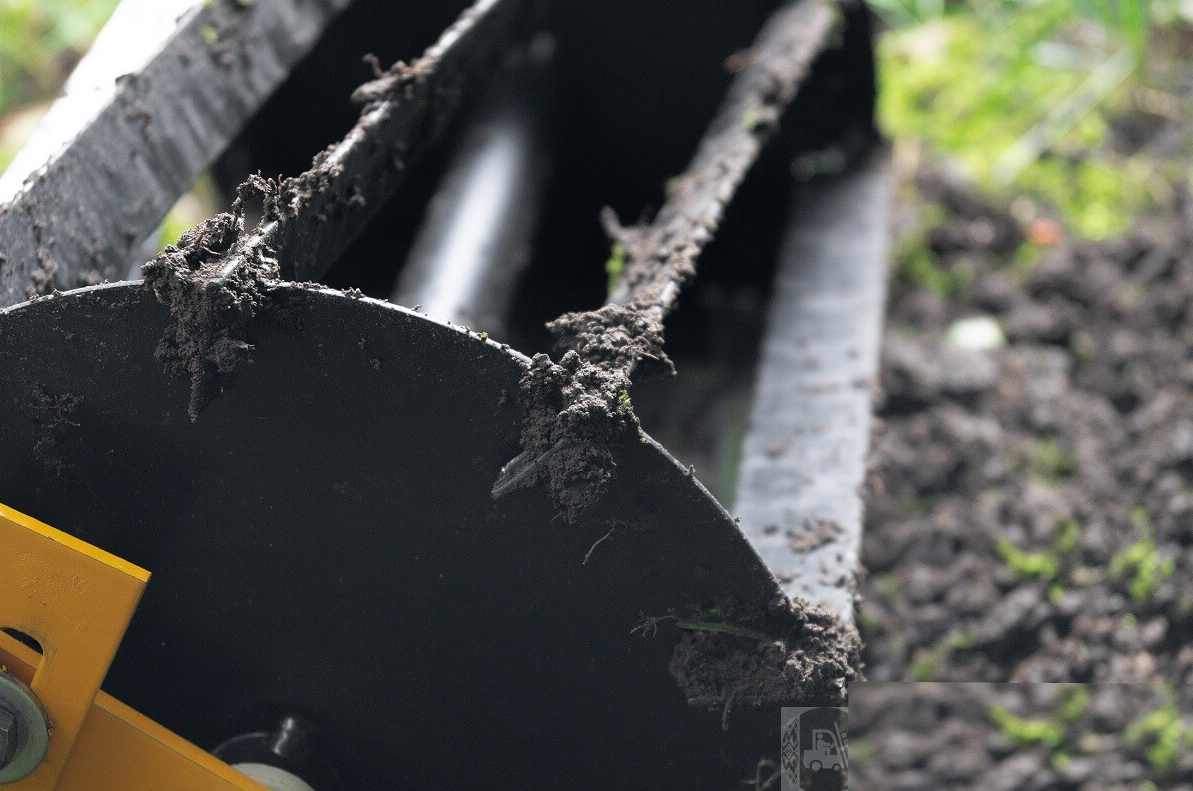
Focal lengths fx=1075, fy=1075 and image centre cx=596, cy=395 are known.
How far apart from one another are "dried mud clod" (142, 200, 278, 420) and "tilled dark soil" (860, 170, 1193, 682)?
998 millimetres

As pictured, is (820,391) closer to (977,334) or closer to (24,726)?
(977,334)

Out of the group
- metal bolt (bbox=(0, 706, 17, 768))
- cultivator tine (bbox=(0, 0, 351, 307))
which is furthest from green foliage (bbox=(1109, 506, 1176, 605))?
metal bolt (bbox=(0, 706, 17, 768))

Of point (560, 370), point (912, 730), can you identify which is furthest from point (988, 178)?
point (560, 370)

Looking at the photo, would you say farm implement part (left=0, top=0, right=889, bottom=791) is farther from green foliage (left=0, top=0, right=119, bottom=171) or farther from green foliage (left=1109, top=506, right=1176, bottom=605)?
green foliage (left=0, top=0, right=119, bottom=171)

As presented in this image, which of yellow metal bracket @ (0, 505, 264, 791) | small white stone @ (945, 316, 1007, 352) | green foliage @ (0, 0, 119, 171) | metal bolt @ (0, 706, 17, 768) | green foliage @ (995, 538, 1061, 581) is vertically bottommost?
metal bolt @ (0, 706, 17, 768)

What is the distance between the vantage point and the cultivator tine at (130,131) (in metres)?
1.10

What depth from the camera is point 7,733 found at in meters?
0.84

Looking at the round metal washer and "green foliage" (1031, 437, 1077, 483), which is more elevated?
"green foliage" (1031, 437, 1077, 483)

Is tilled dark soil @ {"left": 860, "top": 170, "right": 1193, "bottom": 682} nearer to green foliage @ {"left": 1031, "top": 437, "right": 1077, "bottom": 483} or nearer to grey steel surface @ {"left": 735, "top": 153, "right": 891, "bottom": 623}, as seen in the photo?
green foliage @ {"left": 1031, "top": 437, "right": 1077, "bottom": 483}

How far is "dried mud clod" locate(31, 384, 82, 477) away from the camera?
0.90 meters

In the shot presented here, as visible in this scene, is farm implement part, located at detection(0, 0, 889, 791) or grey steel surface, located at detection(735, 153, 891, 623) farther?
grey steel surface, located at detection(735, 153, 891, 623)

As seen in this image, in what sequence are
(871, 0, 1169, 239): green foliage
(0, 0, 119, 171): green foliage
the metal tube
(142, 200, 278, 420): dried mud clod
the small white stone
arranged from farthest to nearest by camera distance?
(0, 0, 119, 171): green foliage, (871, 0, 1169, 239): green foliage, the small white stone, the metal tube, (142, 200, 278, 420): dried mud clod

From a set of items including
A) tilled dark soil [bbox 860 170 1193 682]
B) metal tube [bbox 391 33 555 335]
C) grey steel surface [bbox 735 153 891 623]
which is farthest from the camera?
tilled dark soil [bbox 860 170 1193 682]

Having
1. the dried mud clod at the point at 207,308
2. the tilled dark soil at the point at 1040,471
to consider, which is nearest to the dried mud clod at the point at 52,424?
the dried mud clod at the point at 207,308
